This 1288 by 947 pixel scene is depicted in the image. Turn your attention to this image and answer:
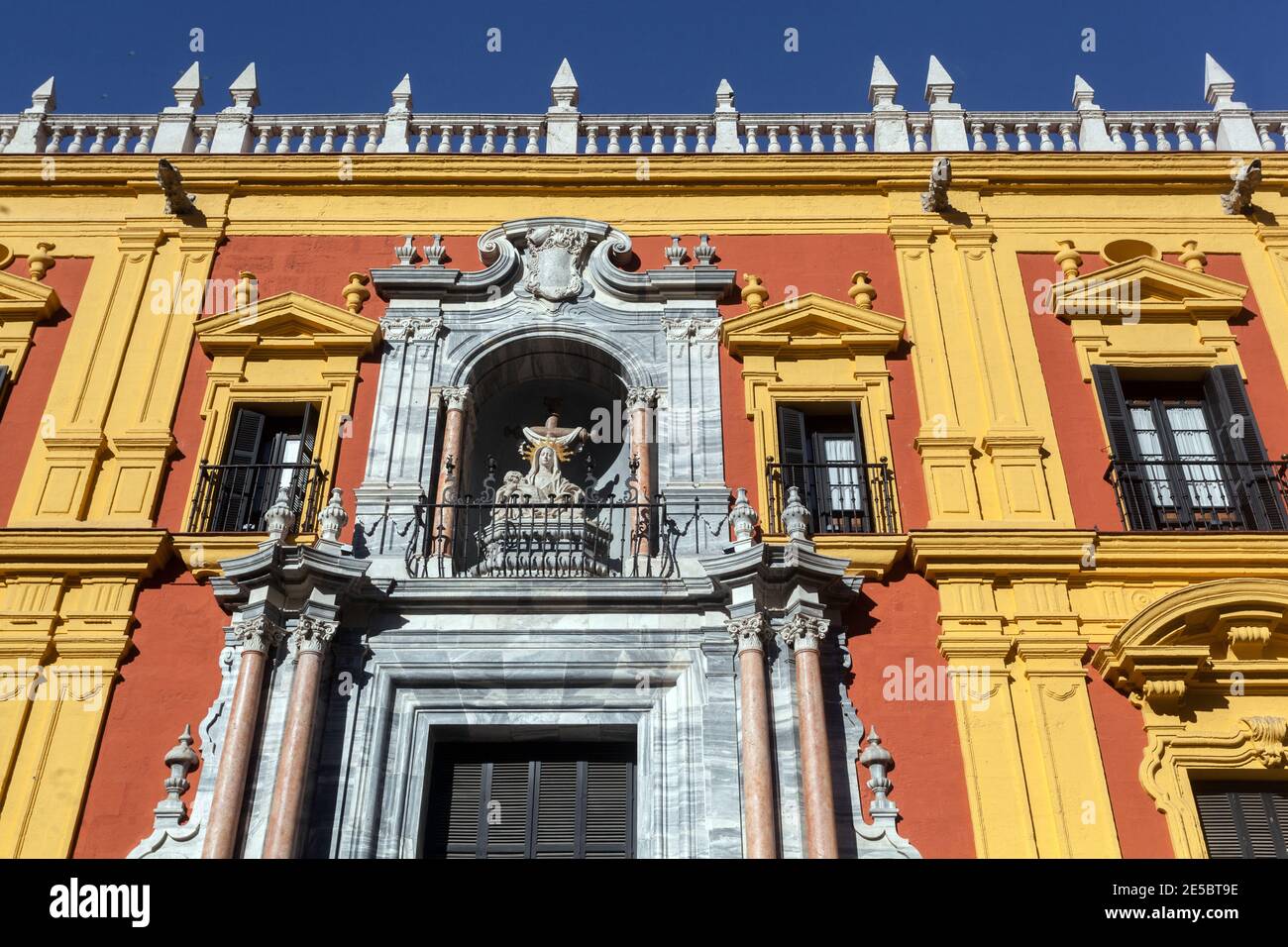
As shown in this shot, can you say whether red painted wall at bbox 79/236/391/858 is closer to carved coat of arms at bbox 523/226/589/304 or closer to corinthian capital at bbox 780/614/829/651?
A: carved coat of arms at bbox 523/226/589/304

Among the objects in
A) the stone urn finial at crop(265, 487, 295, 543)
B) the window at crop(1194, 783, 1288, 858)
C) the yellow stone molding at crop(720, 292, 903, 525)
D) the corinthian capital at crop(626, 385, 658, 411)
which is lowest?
the window at crop(1194, 783, 1288, 858)

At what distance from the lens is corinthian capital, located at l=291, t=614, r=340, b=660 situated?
10594 mm

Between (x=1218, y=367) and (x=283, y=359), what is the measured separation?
8.58 m

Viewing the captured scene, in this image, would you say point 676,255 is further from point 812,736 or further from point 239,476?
point 812,736

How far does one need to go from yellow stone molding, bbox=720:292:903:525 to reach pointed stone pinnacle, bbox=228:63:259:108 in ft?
20.3

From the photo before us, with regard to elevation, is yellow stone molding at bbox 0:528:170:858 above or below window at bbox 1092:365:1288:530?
below

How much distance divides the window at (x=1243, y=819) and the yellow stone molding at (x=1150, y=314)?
422 cm

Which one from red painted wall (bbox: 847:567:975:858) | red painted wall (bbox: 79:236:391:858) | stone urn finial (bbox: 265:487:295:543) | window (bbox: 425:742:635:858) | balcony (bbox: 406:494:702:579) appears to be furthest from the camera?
balcony (bbox: 406:494:702:579)

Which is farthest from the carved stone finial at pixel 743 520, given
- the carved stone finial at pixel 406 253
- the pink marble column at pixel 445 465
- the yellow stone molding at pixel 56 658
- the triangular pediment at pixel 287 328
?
the yellow stone molding at pixel 56 658

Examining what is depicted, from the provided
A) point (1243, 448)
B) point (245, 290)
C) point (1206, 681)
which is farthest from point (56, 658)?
point (1243, 448)

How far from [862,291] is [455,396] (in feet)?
13.0

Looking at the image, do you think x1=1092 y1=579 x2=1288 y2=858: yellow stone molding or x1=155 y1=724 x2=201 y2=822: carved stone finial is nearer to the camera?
x1=155 y1=724 x2=201 y2=822: carved stone finial

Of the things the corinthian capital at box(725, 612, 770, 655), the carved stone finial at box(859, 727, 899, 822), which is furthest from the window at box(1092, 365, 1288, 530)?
the corinthian capital at box(725, 612, 770, 655)
